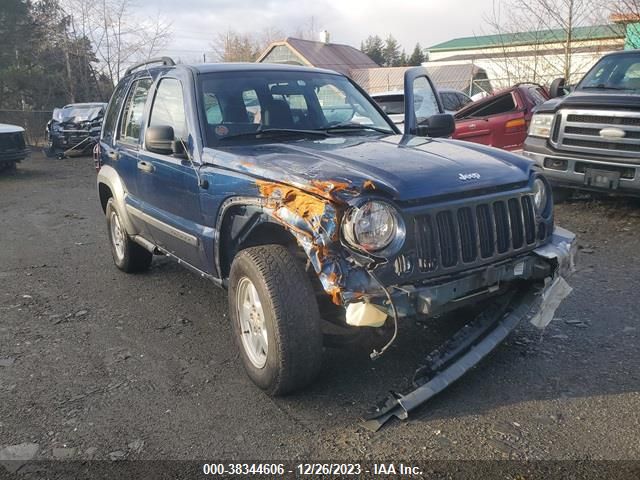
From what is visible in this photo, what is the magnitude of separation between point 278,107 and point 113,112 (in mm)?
A: 2445

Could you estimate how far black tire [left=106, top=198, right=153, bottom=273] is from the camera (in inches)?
226

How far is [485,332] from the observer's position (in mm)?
3430

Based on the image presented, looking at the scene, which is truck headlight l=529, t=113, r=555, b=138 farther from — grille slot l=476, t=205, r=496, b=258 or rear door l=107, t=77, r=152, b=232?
rear door l=107, t=77, r=152, b=232

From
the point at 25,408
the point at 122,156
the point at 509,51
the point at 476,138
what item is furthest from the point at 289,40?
the point at 25,408

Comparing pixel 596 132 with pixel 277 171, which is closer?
pixel 277 171

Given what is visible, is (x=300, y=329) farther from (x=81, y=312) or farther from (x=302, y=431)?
(x=81, y=312)

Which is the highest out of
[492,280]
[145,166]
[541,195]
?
[145,166]

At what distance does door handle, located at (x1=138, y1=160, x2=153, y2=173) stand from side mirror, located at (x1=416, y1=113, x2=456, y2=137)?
2177 millimetres

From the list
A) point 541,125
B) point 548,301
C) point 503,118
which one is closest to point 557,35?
point 503,118

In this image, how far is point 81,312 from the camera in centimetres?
494

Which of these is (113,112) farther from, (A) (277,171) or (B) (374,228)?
(B) (374,228)

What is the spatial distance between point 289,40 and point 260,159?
37284mm

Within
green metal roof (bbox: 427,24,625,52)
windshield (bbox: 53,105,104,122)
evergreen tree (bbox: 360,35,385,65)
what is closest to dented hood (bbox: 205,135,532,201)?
green metal roof (bbox: 427,24,625,52)

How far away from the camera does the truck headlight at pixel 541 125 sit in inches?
291
